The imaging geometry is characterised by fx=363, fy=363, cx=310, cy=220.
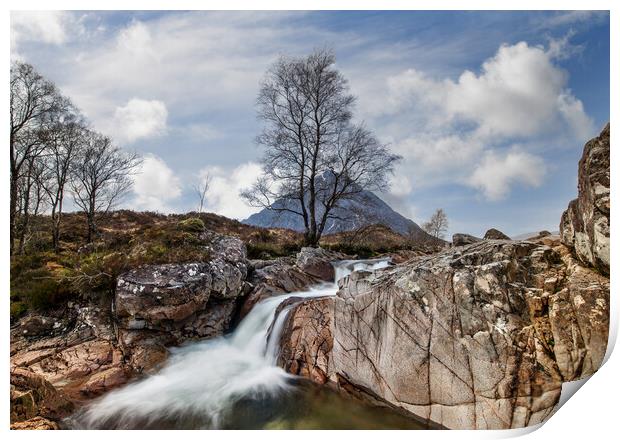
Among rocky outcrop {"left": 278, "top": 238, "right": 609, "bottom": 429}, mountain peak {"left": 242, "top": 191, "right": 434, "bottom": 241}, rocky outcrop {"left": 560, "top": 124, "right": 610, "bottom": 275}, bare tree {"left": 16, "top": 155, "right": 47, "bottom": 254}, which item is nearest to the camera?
rocky outcrop {"left": 278, "top": 238, "right": 609, "bottom": 429}

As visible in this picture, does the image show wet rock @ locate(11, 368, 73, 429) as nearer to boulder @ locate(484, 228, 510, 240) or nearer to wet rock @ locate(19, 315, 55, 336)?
wet rock @ locate(19, 315, 55, 336)

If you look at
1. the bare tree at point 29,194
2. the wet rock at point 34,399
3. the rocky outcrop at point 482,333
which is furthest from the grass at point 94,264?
the rocky outcrop at point 482,333

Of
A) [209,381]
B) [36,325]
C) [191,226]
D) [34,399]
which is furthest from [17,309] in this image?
[209,381]

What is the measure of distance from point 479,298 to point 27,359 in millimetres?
7815

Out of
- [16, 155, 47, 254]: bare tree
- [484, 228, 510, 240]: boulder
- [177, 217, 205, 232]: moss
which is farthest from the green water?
[16, 155, 47, 254]: bare tree

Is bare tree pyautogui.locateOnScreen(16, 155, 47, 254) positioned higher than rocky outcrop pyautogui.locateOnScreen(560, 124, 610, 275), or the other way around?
bare tree pyautogui.locateOnScreen(16, 155, 47, 254)

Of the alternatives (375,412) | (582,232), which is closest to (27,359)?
(375,412)

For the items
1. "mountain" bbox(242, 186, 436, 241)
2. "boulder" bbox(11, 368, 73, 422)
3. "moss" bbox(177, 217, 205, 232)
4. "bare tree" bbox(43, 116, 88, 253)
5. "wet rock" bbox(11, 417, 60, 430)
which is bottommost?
"wet rock" bbox(11, 417, 60, 430)

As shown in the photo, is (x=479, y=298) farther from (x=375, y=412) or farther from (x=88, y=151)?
(x=88, y=151)

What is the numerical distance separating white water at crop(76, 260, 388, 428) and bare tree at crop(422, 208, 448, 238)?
4.73 metres

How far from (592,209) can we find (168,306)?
7253 millimetres

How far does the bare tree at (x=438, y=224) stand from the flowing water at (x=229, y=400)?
505 cm

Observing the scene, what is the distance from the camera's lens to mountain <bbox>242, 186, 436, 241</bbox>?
15227 millimetres

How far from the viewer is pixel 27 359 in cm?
669
